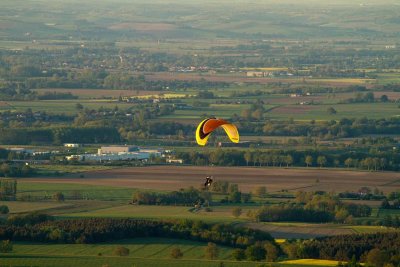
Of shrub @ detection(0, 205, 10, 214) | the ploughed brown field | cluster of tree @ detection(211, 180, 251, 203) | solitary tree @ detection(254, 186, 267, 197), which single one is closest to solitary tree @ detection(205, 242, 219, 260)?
shrub @ detection(0, 205, 10, 214)

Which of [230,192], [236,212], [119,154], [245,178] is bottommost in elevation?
[236,212]

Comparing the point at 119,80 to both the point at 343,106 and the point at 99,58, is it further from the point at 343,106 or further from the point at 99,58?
the point at 99,58

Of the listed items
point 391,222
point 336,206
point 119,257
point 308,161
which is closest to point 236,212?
point 336,206

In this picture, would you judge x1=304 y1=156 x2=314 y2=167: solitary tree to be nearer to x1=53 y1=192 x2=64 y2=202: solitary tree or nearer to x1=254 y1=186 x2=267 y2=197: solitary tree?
x1=254 y1=186 x2=267 y2=197: solitary tree

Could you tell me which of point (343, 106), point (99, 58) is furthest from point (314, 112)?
point (99, 58)

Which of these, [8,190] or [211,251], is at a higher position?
[8,190]

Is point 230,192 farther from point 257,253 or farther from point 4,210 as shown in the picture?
point 257,253
